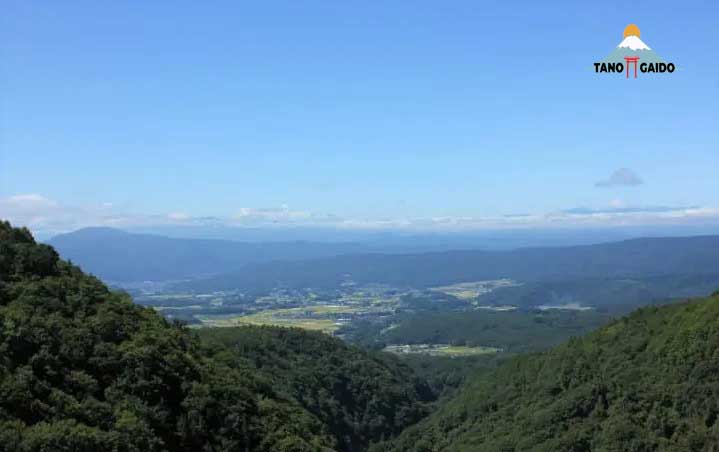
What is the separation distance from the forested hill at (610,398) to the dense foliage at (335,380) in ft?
18.2

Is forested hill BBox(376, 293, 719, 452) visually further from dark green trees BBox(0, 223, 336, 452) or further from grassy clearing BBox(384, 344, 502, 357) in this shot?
grassy clearing BBox(384, 344, 502, 357)

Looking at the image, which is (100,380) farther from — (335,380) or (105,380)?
(335,380)

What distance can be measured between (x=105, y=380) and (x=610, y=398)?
39.1 m

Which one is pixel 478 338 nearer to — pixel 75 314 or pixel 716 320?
pixel 716 320

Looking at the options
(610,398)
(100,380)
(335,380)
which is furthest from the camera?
(335,380)

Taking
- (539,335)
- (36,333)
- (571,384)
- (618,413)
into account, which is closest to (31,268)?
(36,333)

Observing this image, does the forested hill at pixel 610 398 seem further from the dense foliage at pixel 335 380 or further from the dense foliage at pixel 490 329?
the dense foliage at pixel 490 329

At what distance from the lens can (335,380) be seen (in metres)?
77.9

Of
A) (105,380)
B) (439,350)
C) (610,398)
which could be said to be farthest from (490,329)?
(105,380)

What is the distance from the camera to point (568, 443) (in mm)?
48750

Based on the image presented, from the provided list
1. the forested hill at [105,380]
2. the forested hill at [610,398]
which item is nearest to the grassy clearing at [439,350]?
the forested hill at [610,398]

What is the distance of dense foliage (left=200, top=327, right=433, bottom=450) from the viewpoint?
6950 centimetres

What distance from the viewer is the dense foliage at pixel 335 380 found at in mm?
69500

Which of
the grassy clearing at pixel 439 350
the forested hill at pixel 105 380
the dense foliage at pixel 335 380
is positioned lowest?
the grassy clearing at pixel 439 350
